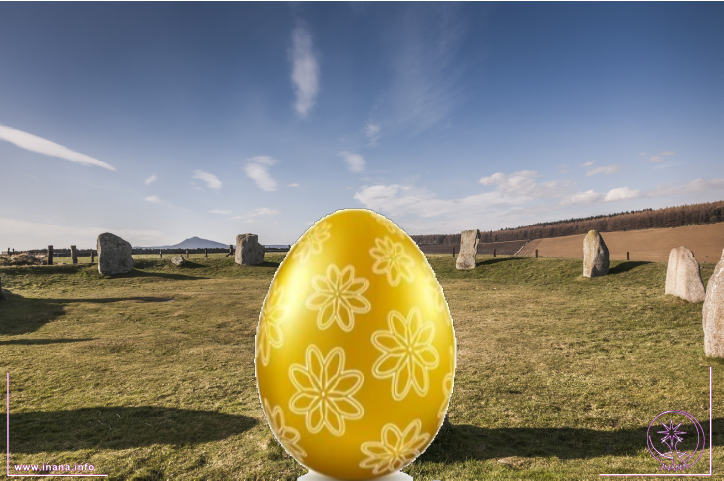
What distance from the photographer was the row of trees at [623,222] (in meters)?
50.7

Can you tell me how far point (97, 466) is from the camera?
397 cm

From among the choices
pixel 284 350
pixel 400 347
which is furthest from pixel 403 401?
pixel 284 350

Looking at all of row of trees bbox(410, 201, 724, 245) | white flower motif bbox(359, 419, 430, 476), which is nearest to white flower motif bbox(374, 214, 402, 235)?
white flower motif bbox(359, 419, 430, 476)

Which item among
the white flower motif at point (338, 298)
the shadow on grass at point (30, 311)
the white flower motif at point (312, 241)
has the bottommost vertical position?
the shadow on grass at point (30, 311)

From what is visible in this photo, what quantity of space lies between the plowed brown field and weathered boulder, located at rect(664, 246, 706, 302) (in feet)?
76.3

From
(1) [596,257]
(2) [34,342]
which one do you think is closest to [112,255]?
Result: (2) [34,342]

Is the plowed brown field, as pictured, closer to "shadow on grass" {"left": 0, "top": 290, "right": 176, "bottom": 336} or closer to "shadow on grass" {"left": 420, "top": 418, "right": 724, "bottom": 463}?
"shadow on grass" {"left": 420, "top": 418, "right": 724, "bottom": 463}

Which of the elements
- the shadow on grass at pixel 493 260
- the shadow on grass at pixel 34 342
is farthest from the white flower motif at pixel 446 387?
the shadow on grass at pixel 493 260

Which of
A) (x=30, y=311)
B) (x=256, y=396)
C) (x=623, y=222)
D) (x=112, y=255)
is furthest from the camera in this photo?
(x=623, y=222)

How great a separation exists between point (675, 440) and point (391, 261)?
495cm

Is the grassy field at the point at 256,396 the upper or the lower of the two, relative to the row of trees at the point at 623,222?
lower

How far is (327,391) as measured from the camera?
2.16 metres

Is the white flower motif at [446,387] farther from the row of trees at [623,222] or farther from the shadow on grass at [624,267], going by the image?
the row of trees at [623,222]

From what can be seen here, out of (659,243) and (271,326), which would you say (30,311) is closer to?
(271,326)
